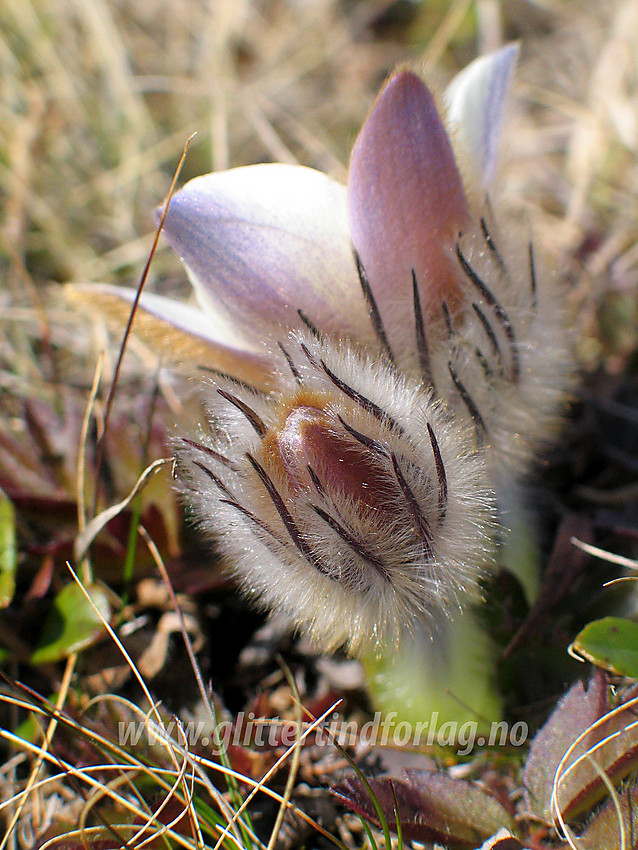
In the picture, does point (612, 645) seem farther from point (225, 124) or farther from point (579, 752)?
point (225, 124)

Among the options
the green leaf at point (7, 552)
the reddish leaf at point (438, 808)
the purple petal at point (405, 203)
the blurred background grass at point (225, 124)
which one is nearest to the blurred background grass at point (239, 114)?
the blurred background grass at point (225, 124)

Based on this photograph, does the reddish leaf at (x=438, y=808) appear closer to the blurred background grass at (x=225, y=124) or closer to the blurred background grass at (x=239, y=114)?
the blurred background grass at (x=225, y=124)

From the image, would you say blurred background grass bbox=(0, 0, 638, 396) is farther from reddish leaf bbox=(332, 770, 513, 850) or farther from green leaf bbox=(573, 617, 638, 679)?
reddish leaf bbox=(332, 770, 513, 850)

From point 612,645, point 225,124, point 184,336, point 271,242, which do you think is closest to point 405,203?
point 271,242

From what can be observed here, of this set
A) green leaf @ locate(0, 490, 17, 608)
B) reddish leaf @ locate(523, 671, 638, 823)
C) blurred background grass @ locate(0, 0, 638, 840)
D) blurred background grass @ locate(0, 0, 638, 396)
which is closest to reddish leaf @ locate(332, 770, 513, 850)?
reddish leaf @ locate(523, 671, 638, 823)

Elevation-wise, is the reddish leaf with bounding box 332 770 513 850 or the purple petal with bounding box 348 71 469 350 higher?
the purple petal with bounding box 348 71 469 350

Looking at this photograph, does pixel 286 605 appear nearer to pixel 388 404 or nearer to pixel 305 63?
pixel 388 404
